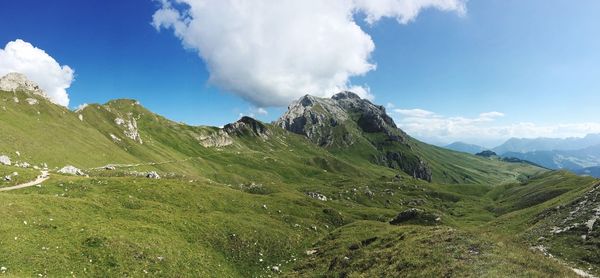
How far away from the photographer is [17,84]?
146 metres

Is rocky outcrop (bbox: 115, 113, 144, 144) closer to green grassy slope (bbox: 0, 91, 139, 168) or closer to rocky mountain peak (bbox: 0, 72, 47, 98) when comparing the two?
green grassy slope (bbox: 0, 91, 139, 168)

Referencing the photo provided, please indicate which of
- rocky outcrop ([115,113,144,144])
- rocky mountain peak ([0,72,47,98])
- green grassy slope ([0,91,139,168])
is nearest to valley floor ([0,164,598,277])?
green grassy slope ([0,91,139,168])

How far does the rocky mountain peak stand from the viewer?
141m

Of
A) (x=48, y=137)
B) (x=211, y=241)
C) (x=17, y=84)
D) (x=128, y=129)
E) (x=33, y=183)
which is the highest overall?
(x=17, y=84)

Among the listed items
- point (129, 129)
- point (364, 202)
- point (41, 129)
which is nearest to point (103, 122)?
point (129, 129)

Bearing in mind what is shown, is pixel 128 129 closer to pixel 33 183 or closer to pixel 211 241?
pixel 33 183

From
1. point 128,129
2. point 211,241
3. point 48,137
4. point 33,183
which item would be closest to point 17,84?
point 48,137

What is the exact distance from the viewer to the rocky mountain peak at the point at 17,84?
141 meters

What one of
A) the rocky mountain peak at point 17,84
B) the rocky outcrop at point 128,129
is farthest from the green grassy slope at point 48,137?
the rocky outcrop at point 128,129

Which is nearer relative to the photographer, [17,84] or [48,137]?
[48,137]

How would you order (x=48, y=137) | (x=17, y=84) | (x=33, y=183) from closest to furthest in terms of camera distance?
(x=33, y=183) < (x=48, y=137) < (x=17, y=84)

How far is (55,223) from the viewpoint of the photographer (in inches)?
1513

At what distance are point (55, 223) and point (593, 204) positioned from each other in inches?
2860

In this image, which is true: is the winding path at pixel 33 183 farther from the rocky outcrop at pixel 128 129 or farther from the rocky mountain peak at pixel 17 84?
the rocky outcrop at pixel 128 129
